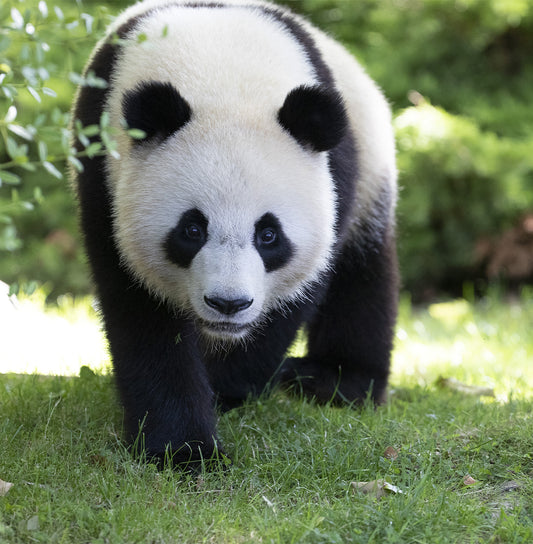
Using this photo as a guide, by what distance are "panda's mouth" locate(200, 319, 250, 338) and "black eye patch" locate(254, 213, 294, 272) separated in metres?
0.28

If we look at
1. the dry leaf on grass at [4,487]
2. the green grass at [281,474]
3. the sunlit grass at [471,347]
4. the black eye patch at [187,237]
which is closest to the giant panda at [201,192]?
the black eye patch at [187,237]

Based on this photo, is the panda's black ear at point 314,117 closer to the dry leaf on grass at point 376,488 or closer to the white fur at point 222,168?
the white fur at point 222,168

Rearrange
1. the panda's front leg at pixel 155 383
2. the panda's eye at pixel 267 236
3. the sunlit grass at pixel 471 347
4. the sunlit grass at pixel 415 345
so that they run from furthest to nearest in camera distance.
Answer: the sunlit grass at pixel 471 347, the sunlit grass at pixel 415 345, the panda's front leg at pixel 155 383, the panda's eye at pixel 267 236

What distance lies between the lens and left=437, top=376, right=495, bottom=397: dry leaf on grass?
498cm

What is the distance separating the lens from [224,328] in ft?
11.9

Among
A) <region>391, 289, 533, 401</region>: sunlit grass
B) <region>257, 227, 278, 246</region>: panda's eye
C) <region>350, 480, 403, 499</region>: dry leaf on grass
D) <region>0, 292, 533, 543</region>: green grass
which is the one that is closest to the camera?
<region>0, 292, 533, 543</region>: green grass

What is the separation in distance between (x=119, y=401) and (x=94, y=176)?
1.05m

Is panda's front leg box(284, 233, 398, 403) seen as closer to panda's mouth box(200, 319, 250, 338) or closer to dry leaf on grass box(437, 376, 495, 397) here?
dry leaf on grass box(437, 376, 495, 397)

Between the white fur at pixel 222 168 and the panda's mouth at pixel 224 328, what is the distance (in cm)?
9

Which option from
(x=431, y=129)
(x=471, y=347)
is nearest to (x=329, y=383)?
(x=471, y=347)

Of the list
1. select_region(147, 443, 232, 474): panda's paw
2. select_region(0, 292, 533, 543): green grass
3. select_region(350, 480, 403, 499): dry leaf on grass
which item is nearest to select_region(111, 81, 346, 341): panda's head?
select_region(147, 443, 232, 474): panda's paw

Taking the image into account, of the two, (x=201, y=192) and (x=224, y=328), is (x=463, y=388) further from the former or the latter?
(x=201, y=192)

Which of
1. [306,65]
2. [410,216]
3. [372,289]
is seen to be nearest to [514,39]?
[410,216]

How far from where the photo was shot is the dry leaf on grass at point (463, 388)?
196 inches
